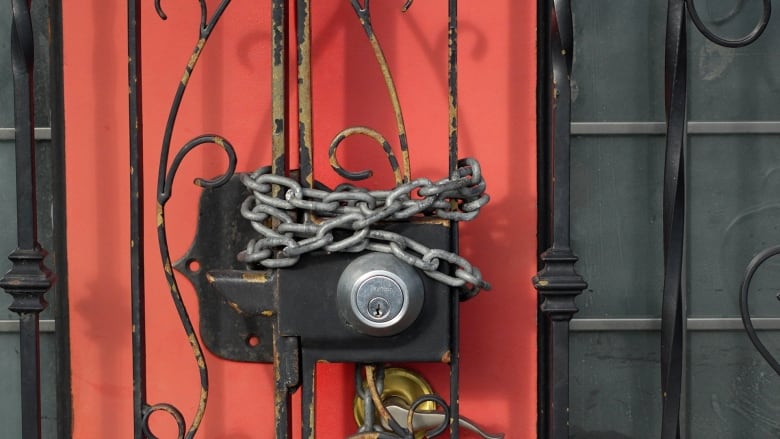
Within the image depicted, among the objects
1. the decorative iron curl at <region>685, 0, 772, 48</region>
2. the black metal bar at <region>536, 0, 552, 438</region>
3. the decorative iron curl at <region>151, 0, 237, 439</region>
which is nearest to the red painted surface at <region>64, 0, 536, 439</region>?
the black metal bar at <region>536, 0, 552, 438</region>

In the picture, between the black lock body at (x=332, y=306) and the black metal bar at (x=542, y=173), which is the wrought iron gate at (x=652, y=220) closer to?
the black metal bar at (x=542, y=173)

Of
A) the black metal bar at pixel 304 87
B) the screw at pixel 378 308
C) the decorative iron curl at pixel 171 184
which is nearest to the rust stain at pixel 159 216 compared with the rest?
the decorative iron curl at pixel 171 184

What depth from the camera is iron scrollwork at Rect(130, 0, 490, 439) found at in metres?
1.20

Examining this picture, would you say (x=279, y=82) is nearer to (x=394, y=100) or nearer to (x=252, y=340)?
(x=394, y=100)

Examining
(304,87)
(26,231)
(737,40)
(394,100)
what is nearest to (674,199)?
(737,40)

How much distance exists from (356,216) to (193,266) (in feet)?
1.28

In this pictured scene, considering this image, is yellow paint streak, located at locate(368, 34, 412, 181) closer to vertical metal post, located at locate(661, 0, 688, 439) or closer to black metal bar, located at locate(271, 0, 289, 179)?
black metal bar, located at locate(271, 0, 289, 179)

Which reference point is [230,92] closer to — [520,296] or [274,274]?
[274,274]

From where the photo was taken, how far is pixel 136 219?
1.28 meters

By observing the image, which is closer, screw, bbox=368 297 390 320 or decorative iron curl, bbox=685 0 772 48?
screw, bbox=368 297 390 320

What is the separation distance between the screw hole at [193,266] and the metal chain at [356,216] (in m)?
0.22

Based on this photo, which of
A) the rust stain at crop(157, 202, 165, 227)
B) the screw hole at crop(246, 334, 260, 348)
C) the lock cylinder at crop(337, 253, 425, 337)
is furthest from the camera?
the screw hole at crop(246, 334, 260, 348)

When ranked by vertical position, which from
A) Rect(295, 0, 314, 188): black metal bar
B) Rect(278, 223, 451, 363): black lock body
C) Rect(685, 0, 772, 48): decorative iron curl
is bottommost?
Rect(278, 223, 451, 363): black lock body

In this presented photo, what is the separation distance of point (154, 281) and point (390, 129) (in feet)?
1.57
